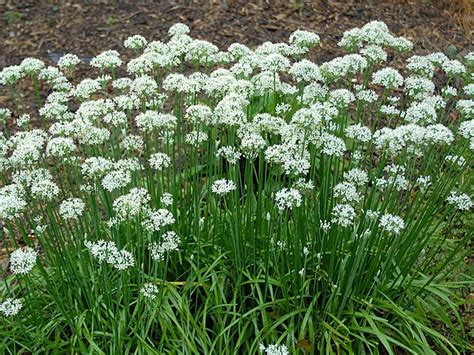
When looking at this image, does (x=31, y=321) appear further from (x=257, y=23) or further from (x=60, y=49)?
(x=257, y=23)

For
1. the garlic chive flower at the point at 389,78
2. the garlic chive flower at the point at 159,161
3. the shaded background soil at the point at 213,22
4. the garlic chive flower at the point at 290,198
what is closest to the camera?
the garlic chive flower at the point at 290,198

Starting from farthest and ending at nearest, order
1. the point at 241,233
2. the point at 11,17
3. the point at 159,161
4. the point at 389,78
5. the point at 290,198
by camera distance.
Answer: the point at 11,17, the point at 241,233, the point at 389,78, the point at 159,161, the point at 290,198

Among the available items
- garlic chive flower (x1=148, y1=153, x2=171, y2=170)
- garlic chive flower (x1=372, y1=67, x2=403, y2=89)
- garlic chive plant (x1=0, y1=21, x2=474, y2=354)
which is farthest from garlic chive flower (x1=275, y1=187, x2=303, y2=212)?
garlic chive flower (x1=372, y1=67, x2=403, y2=89)

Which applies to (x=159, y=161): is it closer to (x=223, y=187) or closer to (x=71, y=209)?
(x=223, y=187)

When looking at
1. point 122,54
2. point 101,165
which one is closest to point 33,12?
point 122,54

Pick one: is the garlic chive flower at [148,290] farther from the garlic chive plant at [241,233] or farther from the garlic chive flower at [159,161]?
the garlic chive flower at [159,161]

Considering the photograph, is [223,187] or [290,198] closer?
[290,198]

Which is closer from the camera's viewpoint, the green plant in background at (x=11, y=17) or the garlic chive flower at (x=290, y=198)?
the garlic chive flower at (x=290, y=198)

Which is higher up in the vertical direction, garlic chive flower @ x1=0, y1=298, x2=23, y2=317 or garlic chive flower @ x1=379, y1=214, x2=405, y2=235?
garlic chive flower @ x1=379, y1=214, x2=405, y2=235

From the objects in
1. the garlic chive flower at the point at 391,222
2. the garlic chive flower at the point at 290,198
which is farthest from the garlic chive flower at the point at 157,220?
the garlic chive flower at the point at 391,222

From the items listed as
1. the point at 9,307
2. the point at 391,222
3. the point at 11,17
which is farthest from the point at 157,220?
the point at 11,17

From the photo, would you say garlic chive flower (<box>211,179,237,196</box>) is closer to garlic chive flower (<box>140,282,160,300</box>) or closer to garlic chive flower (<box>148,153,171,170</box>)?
garlic chive flower (<box>148,153,171,170</box>)

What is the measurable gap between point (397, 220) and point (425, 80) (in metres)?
1.12

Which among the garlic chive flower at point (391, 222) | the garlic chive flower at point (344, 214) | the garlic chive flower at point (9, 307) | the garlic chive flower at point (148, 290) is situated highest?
the garlic chive flower at point (344, 214)
